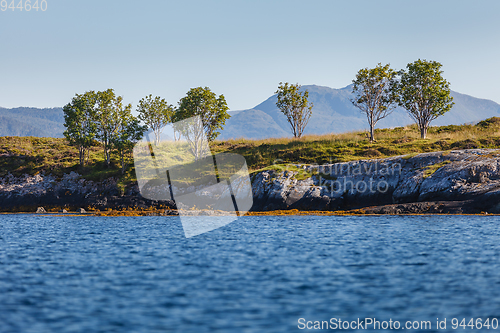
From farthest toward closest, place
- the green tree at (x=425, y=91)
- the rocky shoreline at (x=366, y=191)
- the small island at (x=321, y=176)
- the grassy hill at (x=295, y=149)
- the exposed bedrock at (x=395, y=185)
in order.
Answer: the green tree at (x=425, y=91)
the grassy hill at (x=295, y=149)
the small island at (x=321, y=176)
the rocky shoreline at (x=366, y=191)
the exposed bedrock at (x=395, y=185)

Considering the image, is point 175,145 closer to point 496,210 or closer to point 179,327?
point 496,210

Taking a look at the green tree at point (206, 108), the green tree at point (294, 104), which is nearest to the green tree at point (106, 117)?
the green tree at point (206, 108)

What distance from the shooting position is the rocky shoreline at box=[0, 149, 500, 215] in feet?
125

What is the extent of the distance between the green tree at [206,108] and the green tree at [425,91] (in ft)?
109

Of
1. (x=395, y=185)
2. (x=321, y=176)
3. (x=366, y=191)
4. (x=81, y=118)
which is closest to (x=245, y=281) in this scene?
(x=366, y=191)

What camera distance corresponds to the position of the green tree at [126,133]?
6538cm

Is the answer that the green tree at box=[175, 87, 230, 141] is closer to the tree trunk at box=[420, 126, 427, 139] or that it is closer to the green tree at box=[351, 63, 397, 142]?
the green tree at box=[351, 63, 397, 142]

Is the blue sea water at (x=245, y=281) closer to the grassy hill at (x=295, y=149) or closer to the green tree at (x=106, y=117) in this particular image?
the grassy hill at (x=295, y=149)

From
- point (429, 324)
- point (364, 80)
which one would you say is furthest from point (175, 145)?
point (429, 324)

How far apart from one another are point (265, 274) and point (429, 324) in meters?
6.57

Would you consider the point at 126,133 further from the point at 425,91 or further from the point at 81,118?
the point at 425,91

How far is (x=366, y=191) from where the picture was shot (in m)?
44.2

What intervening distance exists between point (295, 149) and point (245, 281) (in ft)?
174

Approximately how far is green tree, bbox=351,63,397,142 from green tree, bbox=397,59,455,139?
2.27 meters
